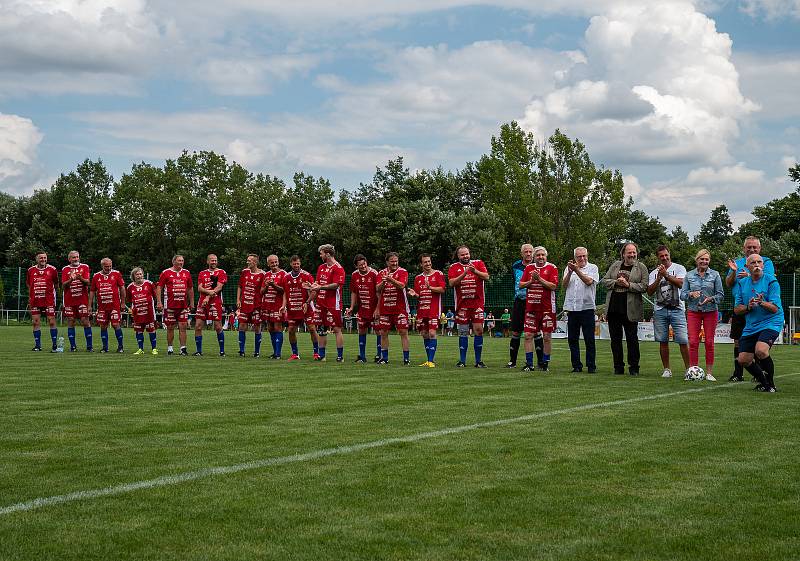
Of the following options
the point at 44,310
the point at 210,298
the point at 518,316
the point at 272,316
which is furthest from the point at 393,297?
the point at 44,310

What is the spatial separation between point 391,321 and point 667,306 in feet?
17.3

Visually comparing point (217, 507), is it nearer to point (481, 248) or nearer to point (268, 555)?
point (268, 555)

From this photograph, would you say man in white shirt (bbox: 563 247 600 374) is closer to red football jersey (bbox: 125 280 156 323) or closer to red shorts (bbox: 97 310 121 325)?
red football jersey (bbox: 125 280 156 323)

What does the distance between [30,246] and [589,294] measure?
66.8m

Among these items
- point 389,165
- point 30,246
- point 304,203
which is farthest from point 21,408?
point 30,246

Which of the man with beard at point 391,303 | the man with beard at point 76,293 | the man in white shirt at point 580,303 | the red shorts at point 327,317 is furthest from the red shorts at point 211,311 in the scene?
the man in white shirt at point 580,303

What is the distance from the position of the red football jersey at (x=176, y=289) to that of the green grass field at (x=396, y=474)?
8191 millimetres

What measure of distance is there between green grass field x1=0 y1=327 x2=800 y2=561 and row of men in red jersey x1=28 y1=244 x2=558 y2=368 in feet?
17.7

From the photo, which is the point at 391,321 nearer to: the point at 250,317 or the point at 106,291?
Result: the point at 250,317

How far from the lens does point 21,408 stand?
9.74 meters

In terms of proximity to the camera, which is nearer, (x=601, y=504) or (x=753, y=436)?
(x=601, y=504)

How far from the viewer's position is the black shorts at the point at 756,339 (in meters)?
11.8

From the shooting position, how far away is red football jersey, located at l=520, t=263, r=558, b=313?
16.1 metres

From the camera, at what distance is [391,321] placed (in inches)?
712
